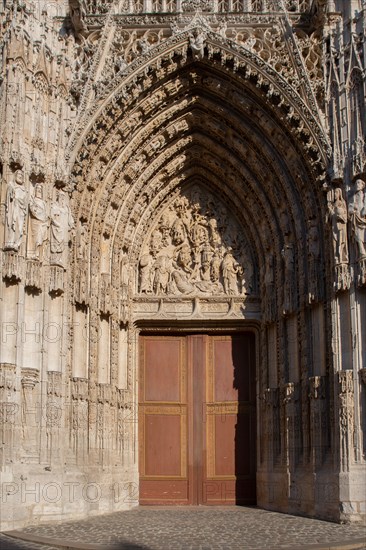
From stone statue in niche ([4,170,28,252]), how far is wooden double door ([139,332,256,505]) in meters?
3.99

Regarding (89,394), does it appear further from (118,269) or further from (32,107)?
(32,107)

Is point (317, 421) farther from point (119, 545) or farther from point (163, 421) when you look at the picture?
point (119, 545)

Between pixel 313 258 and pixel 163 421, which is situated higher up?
pixel 313 258

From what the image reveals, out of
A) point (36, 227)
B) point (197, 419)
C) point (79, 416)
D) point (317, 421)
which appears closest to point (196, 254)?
point (197, 419)

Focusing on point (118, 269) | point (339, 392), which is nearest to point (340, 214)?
point (339, 392)

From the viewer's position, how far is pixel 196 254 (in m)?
14.5

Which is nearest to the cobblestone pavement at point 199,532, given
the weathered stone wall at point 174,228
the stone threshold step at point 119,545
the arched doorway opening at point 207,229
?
the stone threshold step at point 119,545

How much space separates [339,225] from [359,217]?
0.34 metres

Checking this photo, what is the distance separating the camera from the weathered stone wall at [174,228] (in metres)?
11.4

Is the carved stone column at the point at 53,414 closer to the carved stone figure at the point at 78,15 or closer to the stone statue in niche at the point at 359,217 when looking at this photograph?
the stone statue in niche at the point at 359,217

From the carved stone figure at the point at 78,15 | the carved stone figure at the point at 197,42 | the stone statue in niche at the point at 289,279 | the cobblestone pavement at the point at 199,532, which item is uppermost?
the carved stone figure at the point at 78,15

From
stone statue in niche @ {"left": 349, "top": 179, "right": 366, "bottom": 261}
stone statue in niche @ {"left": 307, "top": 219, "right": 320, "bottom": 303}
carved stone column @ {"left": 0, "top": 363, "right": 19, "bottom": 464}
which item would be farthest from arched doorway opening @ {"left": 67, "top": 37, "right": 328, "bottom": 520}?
carved stone column @ {"left": 0, "top": 363, "right": 19, "bottom": 464}

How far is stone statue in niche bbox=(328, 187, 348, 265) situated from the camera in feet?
38.3

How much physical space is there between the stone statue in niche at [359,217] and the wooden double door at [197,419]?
3617 millimetres
